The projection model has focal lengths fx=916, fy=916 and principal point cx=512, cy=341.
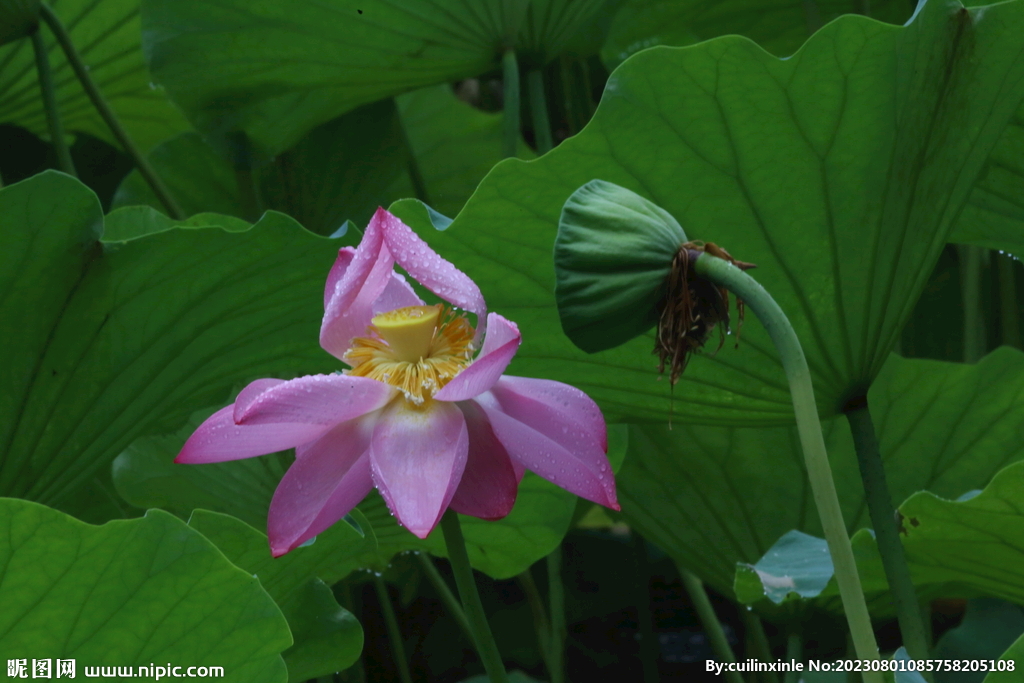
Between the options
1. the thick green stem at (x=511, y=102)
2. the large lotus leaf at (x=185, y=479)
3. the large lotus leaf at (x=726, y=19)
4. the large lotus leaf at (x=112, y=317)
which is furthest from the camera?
the large lotus leaf at (x=726, y=19)

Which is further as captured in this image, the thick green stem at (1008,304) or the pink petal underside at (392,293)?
the thick green stem at (1008,304)

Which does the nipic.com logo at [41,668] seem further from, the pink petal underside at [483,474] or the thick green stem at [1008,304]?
the thick green stem at [1008,304]

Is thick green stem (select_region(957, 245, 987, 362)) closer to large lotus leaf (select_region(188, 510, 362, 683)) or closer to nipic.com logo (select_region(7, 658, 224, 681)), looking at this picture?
large lotus leaf (select_region(188, 510, 362, 683))

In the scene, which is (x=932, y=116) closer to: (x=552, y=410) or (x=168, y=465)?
(x=552, y=410)

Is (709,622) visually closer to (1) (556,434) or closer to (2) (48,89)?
(1) (556,434)

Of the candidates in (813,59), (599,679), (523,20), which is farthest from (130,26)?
(599,679)

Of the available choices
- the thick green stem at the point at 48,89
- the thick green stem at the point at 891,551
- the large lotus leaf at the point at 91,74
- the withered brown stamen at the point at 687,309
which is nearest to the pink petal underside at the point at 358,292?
the withered brown stamen at the point at 687,309

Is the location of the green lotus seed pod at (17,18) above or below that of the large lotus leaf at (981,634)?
above

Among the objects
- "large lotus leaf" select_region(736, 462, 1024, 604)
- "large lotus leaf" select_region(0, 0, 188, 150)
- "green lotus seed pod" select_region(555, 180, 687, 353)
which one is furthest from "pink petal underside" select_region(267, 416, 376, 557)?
"large lotus leaf" select_region(0, 0, 188, 150)
